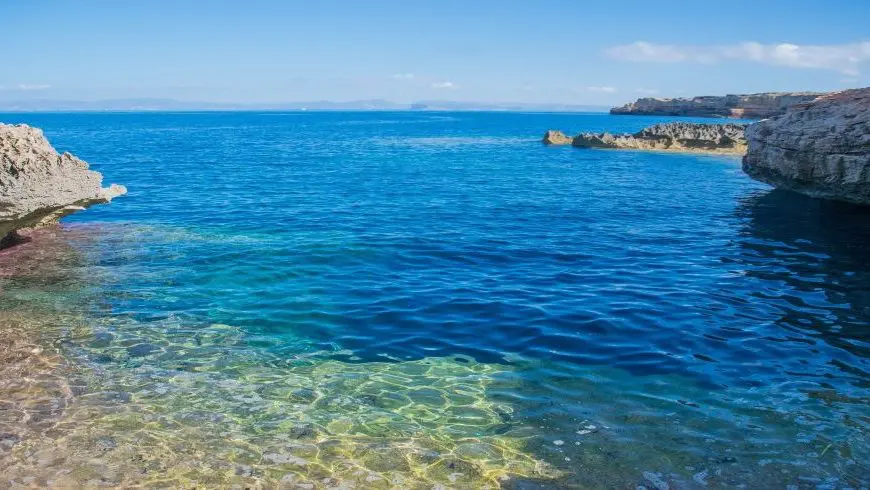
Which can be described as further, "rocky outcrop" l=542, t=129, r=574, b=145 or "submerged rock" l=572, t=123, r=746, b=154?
"rocky outcrop" l=542, t=129, r=574, b=145

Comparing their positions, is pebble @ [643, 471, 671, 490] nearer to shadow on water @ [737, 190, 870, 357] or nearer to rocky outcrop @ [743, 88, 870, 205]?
shadow on water @ [737, 190, 870, 357]

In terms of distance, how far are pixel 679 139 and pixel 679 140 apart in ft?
0.45

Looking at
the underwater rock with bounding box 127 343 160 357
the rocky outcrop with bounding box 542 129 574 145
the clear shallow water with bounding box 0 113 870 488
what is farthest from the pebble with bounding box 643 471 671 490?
the rocky outcrop with bounding box 542 129 574 145

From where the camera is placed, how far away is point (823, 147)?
25.3m

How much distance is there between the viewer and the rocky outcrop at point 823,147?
23.8 metres

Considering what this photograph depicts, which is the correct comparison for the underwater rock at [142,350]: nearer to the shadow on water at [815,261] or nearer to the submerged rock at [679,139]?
the shadow on water at [815,261]

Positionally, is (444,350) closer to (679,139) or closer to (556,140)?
(679,139)

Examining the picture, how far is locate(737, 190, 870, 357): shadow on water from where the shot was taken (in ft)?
49.4

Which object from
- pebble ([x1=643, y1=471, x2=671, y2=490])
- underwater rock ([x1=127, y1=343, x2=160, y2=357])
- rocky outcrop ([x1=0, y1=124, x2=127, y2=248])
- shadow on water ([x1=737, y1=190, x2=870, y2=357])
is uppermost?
rocky outcrop ([x1=0, y1=124, x2=127, y2=248])

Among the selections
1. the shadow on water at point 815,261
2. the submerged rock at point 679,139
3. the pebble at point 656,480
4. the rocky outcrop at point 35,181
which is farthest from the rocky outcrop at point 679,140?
the pebble at point 656,480

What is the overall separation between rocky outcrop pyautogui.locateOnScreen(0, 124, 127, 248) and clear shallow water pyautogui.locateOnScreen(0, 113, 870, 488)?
66.9 inches

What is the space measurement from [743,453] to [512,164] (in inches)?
1940

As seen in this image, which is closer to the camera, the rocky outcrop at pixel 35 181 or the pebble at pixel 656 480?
the pebble at pixel 656 480

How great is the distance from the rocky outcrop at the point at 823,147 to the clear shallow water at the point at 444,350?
1.85m
